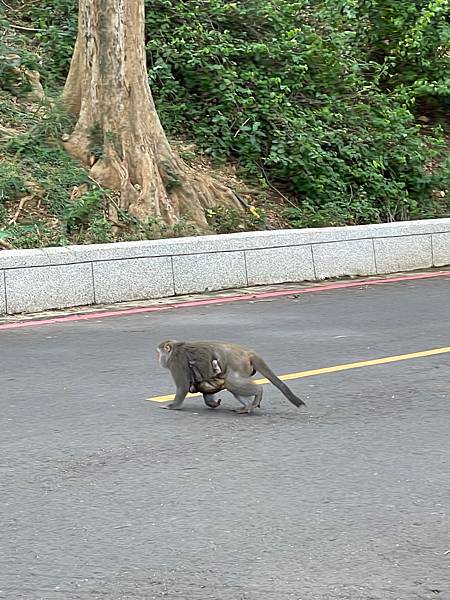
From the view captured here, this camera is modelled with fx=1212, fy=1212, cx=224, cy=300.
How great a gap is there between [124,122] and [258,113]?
3244mm

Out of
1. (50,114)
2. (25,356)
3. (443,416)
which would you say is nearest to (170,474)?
(443,416)

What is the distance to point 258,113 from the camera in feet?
57.5

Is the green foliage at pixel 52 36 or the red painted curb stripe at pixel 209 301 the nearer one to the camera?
the red painted curb stripe at pixel 209 301

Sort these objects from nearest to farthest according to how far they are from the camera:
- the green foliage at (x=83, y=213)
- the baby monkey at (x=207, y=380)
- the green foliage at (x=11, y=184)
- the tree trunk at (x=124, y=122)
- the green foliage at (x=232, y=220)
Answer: the baby monkey at (x=207, y=380)
the green foliage at (x=83, y=213)
the green foliage at (x=11, y=184)
the tree trunk at (x=124, y=122)
the green foliage at (x=232, y=220)

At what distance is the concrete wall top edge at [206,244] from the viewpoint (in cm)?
1215

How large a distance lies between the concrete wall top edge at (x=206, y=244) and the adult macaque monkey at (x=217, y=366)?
15.2ft

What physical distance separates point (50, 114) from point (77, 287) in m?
4.11

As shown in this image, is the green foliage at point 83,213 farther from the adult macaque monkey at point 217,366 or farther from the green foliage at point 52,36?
the adult macaque monkey at point 217,366

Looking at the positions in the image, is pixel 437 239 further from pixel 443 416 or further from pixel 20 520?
pixel 20 520

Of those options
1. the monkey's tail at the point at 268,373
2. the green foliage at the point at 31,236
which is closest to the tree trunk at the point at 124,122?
the green foliage at the point at 31,236

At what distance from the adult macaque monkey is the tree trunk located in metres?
7.15

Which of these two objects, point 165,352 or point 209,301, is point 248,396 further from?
point 209,301

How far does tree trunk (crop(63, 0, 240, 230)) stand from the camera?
48.5 ft

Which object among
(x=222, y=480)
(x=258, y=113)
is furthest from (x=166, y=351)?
(x=258, y=113)
